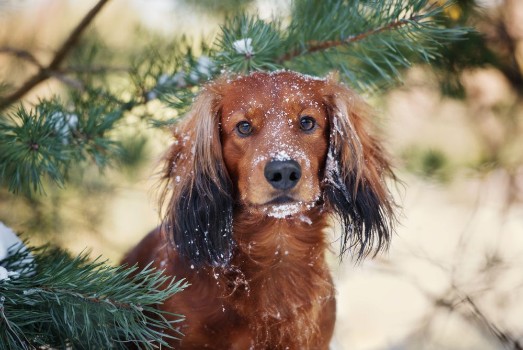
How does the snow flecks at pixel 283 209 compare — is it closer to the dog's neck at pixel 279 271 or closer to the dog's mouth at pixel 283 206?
the dog's mouth at pixel 283 206

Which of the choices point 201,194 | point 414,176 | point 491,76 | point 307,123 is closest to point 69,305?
point 201,194

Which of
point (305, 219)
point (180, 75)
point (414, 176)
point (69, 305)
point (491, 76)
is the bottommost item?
point (69, 305)

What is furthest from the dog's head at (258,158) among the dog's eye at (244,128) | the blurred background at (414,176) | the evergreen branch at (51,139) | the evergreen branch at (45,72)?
the evergreen branch at (45,72)

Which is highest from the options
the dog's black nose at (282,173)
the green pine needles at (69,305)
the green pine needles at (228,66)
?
the green pine needles at (228,66)

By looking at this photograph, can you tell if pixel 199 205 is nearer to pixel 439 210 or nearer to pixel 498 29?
pixel 498 29

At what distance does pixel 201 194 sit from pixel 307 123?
1.19 feet

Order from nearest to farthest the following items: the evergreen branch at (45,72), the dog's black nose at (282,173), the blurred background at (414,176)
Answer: the dog's black nose at (282,173), the evergreen branch at (45,72), the blurred background at (414,176)

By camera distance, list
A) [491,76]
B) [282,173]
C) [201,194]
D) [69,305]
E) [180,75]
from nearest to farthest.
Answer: [69,305] → [282,173] → [201,194] → [180,75] → [491,76]

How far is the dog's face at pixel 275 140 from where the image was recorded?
1796mm

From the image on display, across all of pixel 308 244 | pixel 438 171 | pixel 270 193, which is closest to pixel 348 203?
pixel 308 244

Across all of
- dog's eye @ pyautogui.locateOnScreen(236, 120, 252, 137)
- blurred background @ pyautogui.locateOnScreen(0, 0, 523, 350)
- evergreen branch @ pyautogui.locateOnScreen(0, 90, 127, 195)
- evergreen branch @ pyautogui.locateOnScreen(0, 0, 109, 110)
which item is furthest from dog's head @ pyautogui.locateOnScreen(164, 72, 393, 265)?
evergreen branch @ pyautogui.locateOnScreen(0, 0, 109, 110)

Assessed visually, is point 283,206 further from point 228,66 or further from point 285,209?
point 228,66

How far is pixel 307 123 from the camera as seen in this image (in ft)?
6.51

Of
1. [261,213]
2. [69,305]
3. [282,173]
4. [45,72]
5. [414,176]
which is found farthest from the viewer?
[414,176]
